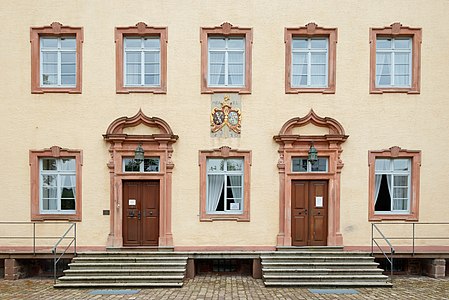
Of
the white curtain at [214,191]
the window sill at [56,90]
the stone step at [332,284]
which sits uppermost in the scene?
the window sill at [56,90]

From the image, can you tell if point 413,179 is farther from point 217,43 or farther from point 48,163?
point 48,163

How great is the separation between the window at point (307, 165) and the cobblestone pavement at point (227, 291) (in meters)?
3.42

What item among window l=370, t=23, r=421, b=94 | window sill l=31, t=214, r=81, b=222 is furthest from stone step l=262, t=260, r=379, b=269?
window sill l=31, t=214, r=81, b=222

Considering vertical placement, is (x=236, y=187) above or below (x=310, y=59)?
below

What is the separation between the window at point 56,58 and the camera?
1111 centimetres

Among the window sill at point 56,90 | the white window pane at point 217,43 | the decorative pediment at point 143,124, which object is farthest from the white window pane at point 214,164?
the window sill at point 56,90

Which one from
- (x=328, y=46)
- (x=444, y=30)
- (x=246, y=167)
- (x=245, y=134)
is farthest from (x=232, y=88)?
(x=444, y=30)

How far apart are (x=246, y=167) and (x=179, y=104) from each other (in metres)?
2.71

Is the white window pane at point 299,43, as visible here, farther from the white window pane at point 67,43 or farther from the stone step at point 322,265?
the white window pane at point 67,43

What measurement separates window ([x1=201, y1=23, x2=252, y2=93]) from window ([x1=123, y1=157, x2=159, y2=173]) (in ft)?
8.79

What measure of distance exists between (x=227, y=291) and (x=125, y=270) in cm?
280

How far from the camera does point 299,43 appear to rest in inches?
448

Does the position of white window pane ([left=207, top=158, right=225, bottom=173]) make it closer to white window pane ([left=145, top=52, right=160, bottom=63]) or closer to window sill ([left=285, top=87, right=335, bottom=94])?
window sill ([left=285, top=87, right=335, bottom=94])

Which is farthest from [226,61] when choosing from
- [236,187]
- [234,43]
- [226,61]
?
[236,187]
